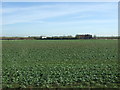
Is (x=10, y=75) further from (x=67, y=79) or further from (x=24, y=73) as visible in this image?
(x=67, y=79)

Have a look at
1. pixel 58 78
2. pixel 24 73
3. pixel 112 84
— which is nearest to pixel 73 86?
pixel 58 78

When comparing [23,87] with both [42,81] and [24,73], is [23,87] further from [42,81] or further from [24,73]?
[24,73]

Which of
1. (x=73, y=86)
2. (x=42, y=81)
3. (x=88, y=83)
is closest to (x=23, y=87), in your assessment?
(x=42, y=81)

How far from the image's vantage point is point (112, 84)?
8.53 meters

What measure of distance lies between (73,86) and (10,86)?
291 cm

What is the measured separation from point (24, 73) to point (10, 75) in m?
0.81

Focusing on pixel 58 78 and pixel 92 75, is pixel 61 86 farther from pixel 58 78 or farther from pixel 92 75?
pixel 92 75

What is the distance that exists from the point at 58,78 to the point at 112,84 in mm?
2700

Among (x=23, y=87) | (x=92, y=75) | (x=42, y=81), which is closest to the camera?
(x=23, y=87)

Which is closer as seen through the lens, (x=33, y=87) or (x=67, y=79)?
(x=33, y=87)

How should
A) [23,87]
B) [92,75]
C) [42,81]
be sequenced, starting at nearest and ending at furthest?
[23,87] → [42,81] → [92,75]

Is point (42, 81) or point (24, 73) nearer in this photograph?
point (42, 81)

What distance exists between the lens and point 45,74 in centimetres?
1014

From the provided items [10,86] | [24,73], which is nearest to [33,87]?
[10,86]
